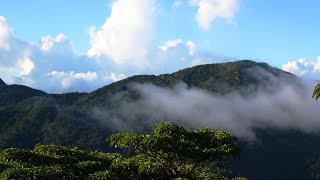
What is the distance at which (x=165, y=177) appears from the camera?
2430 centimetres

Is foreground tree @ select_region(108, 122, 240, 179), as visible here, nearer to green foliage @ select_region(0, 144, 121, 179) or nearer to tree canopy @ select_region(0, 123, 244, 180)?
tree canopy @ select_region(0, 123, 244, 180)

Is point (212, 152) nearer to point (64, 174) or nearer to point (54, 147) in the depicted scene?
point (64, 174)

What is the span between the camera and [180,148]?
22.6 metres

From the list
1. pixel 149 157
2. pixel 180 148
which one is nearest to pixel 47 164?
pixel 149 157

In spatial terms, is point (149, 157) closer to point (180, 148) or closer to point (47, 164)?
point (180, 148)

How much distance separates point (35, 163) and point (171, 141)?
24.4ft

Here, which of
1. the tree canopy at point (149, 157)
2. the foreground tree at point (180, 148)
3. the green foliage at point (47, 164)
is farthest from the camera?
the foreground tree at point (180, 148)

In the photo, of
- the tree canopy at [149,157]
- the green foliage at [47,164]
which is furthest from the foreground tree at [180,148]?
the green foliage at [47,164]

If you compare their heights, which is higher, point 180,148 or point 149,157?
point 180,148

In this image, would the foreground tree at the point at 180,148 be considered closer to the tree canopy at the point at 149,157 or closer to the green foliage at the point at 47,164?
the tree canopy at the point at 149,157

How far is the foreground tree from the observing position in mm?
22406

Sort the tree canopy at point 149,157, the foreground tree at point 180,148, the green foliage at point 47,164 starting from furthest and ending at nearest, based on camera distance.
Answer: the foreground tree at point 180,148 → the tree canopy at point 149,157 → the green foliage at point 47,164

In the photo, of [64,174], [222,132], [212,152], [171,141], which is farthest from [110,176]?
[222,132]

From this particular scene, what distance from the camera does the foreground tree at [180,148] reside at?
2241 centimetres
